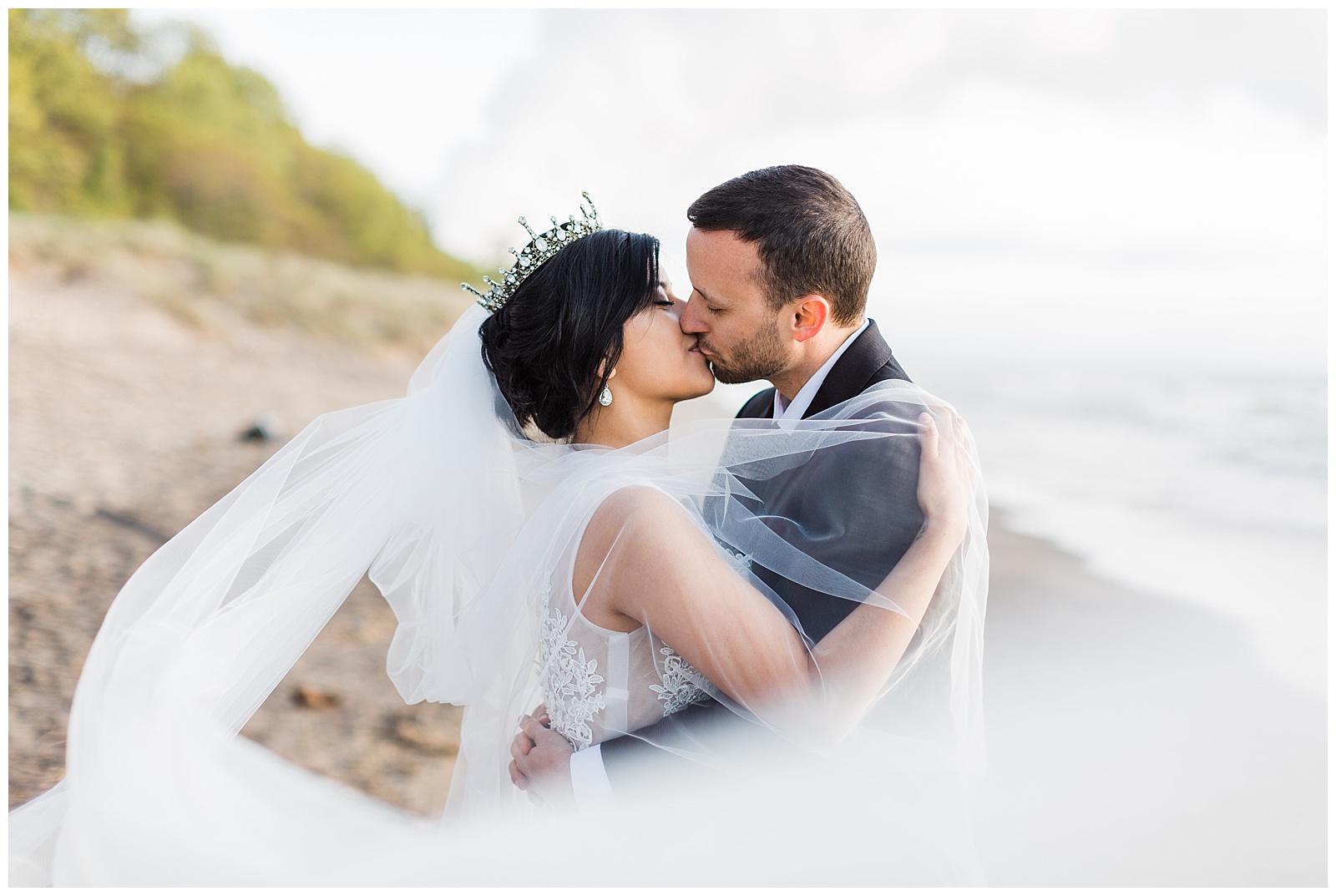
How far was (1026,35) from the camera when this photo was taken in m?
20.5

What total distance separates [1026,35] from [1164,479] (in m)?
13.1

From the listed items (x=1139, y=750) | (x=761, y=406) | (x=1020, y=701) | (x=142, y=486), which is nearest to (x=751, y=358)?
(x=761, y=406)

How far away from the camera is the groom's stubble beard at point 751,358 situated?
2.35m

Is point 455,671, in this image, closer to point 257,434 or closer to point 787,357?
point 787,357

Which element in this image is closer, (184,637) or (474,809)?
(184,637)

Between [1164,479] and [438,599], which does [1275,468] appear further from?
[438,599]

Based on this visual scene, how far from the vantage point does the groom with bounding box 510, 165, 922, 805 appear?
2070mm

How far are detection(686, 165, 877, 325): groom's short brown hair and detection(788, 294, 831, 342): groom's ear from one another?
0.02m

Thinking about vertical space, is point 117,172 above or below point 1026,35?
below

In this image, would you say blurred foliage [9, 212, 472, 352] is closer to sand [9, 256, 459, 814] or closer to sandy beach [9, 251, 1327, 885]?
sand [9, 256, 459, 814]

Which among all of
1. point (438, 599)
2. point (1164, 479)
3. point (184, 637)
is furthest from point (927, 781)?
point (1164, 479)

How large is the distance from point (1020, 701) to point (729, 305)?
168 inches

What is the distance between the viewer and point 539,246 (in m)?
2.40

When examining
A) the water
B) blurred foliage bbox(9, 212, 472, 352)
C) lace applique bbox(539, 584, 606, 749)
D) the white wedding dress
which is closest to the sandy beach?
the water
